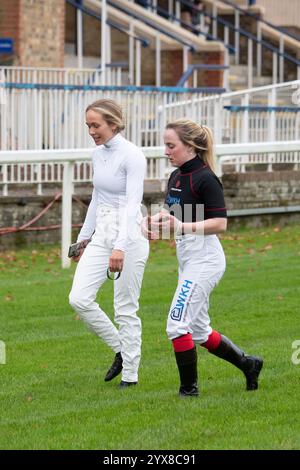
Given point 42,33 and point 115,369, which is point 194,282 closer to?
point 115,369

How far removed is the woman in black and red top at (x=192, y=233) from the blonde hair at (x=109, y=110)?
0.63 m

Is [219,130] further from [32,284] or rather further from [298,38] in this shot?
[298,38]

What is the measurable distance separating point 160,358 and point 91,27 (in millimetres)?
19354

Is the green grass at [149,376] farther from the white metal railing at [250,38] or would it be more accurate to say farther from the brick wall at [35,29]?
the white metal railing at [250,38]

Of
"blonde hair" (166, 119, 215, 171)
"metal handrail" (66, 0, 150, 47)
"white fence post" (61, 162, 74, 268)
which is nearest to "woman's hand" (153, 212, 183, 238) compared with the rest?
"blonde hair" (166, 119, 215, 171)

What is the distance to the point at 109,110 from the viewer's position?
8852mm

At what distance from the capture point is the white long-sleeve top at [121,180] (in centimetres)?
874

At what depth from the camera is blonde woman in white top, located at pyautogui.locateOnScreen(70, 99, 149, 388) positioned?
28.9ft

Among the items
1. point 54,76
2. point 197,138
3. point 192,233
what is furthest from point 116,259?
point 54,76

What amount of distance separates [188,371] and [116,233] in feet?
3.64

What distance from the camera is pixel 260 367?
8625mm

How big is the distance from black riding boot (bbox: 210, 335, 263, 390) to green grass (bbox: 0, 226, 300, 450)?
0.30ft

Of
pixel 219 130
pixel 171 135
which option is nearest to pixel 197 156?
pixel 171 135
